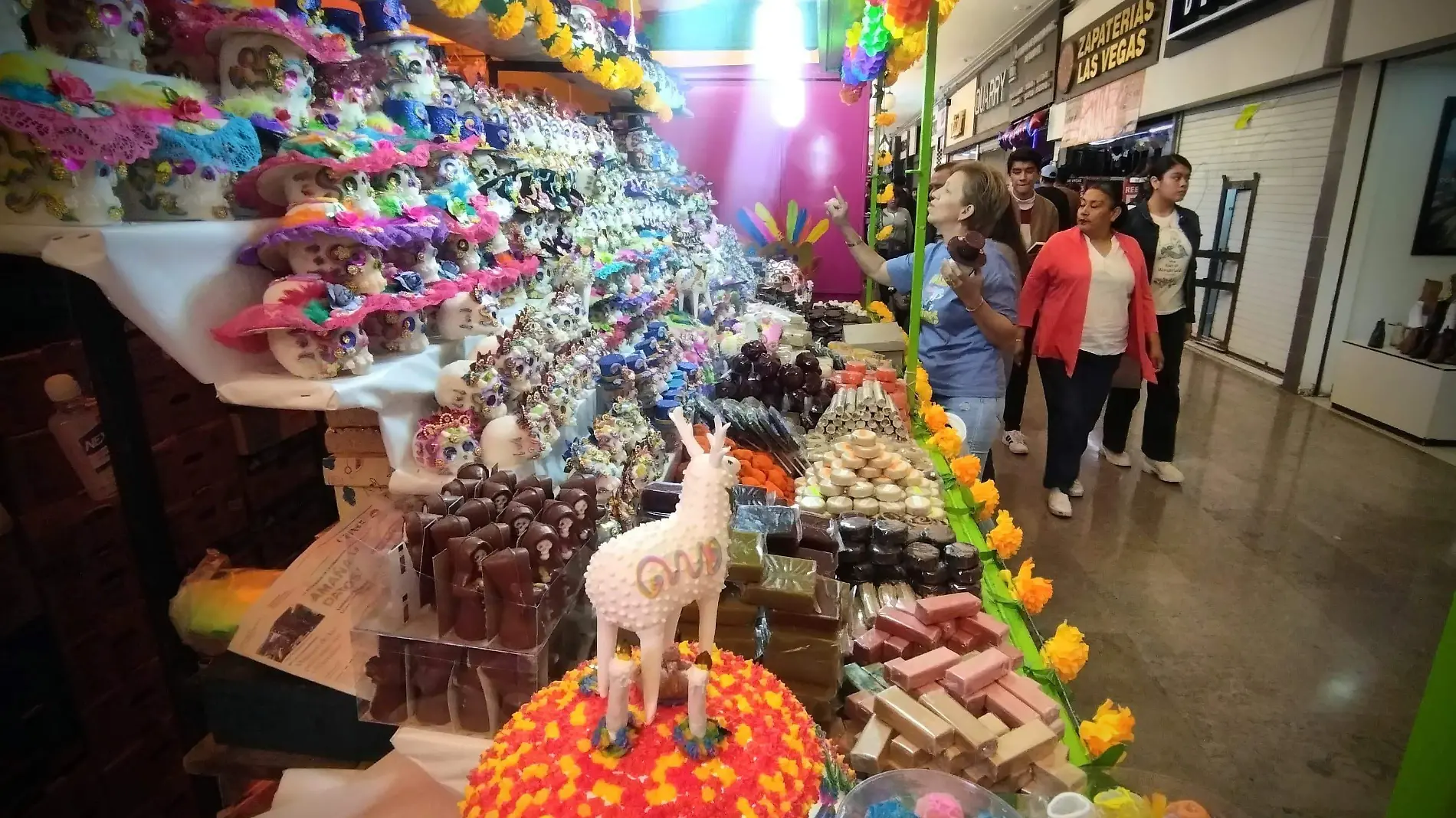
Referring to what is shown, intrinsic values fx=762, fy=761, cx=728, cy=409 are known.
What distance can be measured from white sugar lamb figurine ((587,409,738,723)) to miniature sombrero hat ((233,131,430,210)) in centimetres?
95

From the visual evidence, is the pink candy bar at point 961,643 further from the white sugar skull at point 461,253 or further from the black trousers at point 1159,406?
the black trousers at point 1159,406

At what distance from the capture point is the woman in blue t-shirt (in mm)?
2988

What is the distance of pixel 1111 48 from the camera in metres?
9.36

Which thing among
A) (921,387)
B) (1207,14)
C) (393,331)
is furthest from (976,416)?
(1207,14)

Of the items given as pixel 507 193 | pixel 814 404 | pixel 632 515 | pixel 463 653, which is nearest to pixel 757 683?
pixel 463 653

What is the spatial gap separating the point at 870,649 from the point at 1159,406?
355 centimetres

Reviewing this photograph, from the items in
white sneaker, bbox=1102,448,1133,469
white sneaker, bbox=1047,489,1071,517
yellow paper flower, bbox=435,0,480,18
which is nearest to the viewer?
yellow paper flower, bbox=435,0,480,18

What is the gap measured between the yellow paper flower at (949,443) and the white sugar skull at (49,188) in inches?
94.3

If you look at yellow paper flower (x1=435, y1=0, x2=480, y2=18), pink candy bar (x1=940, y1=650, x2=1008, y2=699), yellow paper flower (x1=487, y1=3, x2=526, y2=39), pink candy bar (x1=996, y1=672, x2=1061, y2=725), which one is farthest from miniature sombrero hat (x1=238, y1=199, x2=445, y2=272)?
pink candy bar (x1=996, y1=672, x2=1061, y2=725)

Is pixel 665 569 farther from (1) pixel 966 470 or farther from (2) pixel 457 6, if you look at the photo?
(1) pixel 966 470

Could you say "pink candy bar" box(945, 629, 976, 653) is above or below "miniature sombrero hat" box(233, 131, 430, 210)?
below

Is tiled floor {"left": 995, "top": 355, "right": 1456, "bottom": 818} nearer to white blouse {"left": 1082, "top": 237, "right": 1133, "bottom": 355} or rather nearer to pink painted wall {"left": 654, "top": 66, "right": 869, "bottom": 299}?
white blouse {"left": 1082, "top": 237, "right": 1133, "bottom": 355}

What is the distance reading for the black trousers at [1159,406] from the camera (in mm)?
4277

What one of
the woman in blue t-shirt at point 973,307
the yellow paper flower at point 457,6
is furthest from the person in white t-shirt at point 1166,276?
the yellow paper flower at point 457,6
